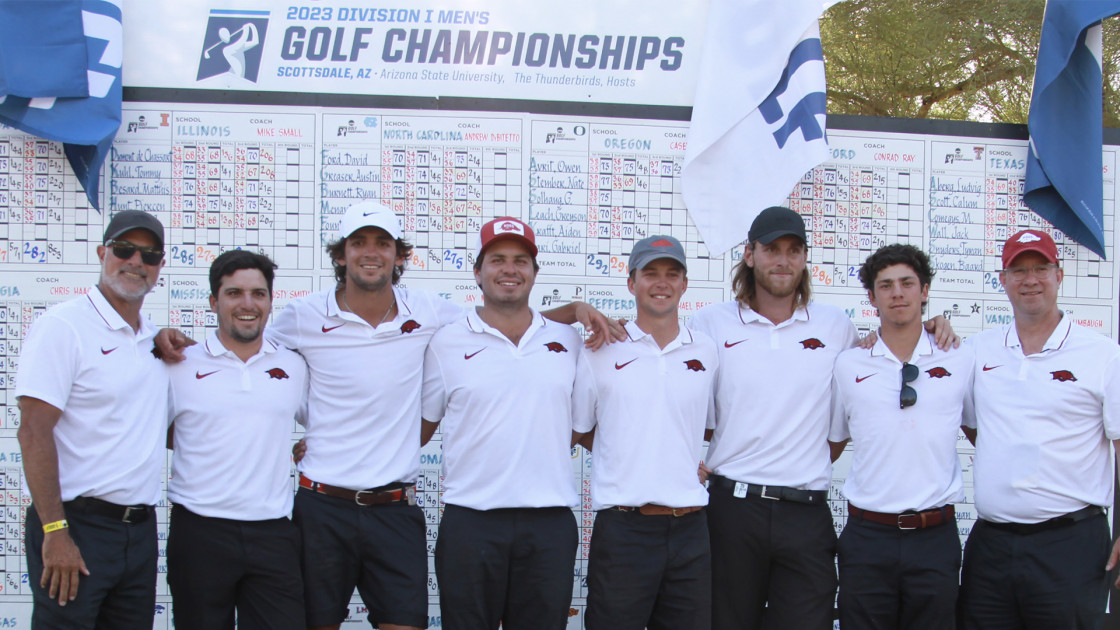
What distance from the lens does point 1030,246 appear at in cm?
314

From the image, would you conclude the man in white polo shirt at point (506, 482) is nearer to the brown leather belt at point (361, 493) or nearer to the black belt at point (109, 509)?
the brown leather belt at point (361, 493)

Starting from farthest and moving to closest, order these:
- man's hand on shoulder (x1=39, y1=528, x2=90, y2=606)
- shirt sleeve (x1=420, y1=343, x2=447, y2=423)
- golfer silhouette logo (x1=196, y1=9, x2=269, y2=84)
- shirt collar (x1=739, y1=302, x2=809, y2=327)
Answer: golfer silhouette logo (x1=196, y1=9, x2=269, y2=84)
shirt collar (x1=739, y1=302, x2=809, y2=327)
shirt sleeve (x1=420, y1=343, x2=447, y2=423)
man's hand on shoulder (x1=39, y1=528, x2=90, y2=606)

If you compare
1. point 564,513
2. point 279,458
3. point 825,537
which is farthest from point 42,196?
point 825,537

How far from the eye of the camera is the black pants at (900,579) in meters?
2.95

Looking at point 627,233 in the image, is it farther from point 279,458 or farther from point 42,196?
point 42,196

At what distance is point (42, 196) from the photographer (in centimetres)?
386

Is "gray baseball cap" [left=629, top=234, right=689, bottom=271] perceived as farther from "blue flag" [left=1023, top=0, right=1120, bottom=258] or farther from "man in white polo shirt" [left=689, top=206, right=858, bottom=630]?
"blue flag" [left=1023, top=0, right=1120, bottom=258]

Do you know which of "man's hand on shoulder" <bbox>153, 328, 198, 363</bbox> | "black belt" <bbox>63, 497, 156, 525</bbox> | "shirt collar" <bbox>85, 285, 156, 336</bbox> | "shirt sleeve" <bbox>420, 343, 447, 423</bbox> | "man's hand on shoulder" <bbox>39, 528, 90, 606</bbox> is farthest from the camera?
"shirt sleeve" <bbox>420, 343, 447, 423</bbox>

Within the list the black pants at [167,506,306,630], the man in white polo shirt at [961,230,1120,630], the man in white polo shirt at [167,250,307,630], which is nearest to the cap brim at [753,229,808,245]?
the man in white polo shirt at [961,230,1120,630]

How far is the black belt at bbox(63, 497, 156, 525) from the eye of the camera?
2.62m

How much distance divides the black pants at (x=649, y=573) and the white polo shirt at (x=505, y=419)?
24 cm

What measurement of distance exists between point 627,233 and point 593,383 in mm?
1229

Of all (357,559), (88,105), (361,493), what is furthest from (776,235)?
(88,105)

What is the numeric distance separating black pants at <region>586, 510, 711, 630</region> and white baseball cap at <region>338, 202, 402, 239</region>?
1.37 meters
